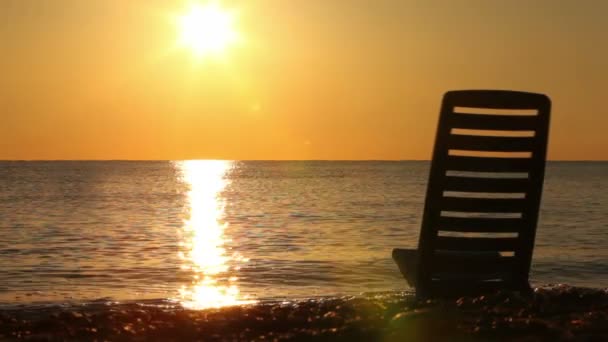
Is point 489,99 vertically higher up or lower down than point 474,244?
higher up

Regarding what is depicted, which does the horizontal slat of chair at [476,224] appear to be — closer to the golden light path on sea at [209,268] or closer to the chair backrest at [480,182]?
the chair backrest at [480,182]

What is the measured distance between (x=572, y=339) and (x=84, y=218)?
31.3 m

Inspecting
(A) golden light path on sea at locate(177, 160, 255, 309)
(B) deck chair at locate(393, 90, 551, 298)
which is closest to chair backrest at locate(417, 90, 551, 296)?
(B) deck chair at locate(393, 90, 551, 298)

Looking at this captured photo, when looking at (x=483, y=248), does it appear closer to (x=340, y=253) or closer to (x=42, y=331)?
(x=42, y=331)

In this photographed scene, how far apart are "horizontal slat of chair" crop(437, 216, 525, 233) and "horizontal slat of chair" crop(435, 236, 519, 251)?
0.15 meters

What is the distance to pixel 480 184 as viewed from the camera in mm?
7422

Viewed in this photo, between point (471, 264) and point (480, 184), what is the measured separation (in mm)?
899

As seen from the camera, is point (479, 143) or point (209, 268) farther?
point (209, 268)

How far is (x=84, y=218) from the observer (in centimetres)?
3559

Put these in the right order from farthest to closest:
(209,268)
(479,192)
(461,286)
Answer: (209,268), (461,286), (479,192)

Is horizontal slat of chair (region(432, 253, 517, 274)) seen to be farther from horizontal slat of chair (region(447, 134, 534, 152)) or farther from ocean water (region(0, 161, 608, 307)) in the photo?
ocean water (region(0, 161, 608, 307))

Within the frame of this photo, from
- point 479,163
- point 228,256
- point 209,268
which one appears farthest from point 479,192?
point 228,256

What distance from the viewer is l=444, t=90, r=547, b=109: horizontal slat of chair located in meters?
7.24

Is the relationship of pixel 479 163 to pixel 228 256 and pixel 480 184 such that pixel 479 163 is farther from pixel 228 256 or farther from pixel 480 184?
pixel 228 256
